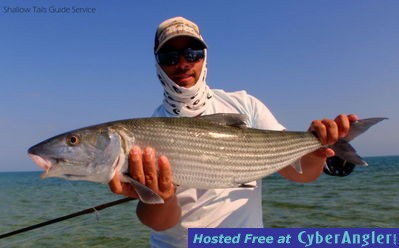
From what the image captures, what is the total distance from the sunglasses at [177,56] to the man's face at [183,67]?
0.03m

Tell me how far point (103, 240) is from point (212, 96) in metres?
7.89

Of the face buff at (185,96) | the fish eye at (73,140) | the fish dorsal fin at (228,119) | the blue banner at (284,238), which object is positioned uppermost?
the face buff at (185,96)

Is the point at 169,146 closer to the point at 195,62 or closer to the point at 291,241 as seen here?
the point at 195,62

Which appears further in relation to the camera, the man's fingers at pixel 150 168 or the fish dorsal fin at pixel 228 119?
the fish dorsal fin at pixel 228 119

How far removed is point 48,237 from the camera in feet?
35.6

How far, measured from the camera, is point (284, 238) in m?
3.33

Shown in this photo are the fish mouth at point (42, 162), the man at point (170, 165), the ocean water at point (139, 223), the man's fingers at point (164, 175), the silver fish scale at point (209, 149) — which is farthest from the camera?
the ocean water at point (139, 223)

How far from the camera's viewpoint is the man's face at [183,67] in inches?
147

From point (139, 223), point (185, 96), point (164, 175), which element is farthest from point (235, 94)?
point (139, 223)

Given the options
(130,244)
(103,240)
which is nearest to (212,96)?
(130,244)

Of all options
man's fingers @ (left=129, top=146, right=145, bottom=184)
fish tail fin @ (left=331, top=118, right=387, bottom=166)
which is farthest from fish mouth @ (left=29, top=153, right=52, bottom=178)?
fish tail fin @ (left=331, top=118, right=387, bottom=166)

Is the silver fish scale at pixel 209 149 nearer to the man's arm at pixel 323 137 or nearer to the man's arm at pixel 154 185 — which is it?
the man's arm at pixel 154 185

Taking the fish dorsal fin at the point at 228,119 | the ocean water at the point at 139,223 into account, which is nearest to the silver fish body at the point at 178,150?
the fish dorsal fin at the point at 228,119

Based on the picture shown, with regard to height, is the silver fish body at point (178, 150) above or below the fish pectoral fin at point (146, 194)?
above
